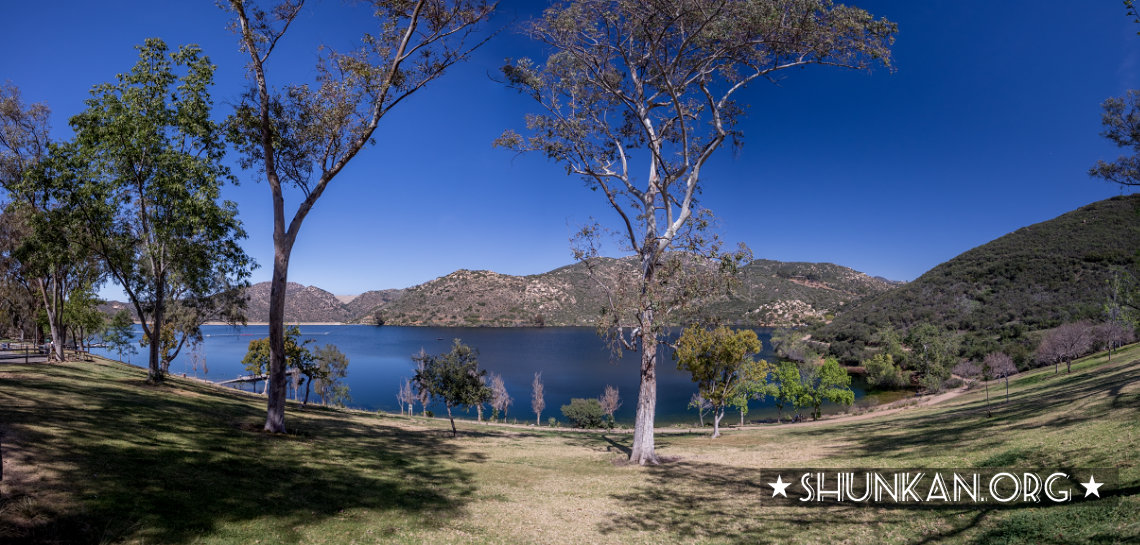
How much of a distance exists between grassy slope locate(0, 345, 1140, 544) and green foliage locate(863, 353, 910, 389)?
5645 centimetres

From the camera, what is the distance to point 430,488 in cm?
936

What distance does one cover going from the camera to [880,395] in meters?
60.1

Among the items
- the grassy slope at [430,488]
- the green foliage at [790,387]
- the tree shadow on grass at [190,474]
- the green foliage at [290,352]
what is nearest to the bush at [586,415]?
the green foliage at [790,387]

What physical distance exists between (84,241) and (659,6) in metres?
23.1

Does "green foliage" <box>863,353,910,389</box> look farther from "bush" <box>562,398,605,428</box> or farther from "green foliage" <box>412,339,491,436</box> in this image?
"green foliage" <box>412,339,491,436</box>

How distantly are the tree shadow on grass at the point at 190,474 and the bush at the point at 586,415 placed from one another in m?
33.5

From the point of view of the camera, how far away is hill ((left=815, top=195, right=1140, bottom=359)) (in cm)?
6222

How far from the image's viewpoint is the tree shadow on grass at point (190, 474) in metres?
5.66

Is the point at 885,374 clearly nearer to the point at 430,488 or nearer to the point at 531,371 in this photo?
the point at 531,371

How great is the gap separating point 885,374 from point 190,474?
74579 mm

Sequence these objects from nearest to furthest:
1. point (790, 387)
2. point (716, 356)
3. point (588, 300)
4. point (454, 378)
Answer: point (454, 378)
point (716, 356)
point (790, 387)
point (588, 300)

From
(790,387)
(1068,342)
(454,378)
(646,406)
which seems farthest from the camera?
(790,387)

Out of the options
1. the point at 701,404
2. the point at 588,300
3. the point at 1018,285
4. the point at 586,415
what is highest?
the point at 1018,285

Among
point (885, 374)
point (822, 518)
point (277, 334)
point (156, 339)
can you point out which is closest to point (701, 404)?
point (822, 518)
